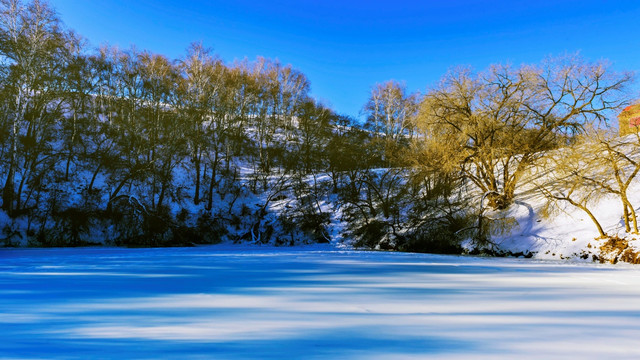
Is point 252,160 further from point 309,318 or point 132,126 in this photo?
point 309,318

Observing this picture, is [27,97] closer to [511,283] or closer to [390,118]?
[511,283]

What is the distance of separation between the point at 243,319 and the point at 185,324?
0.56 m

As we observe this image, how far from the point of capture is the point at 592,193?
14102 mm

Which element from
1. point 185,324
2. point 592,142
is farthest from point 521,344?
point 592,142

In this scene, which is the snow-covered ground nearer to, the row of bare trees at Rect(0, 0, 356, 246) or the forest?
the forest

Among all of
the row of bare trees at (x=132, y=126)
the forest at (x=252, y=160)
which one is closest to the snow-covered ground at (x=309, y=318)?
the forest at (x=252, y=160)

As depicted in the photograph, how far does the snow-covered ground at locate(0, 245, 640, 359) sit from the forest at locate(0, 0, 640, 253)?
33.6 feet

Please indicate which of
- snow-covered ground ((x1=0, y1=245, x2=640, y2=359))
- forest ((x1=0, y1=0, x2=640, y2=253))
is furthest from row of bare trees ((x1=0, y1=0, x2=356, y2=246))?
snow-covered ground ((x1=0, y1=245, x2=640, y2=359))

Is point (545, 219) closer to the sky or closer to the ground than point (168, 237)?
closer to the sky

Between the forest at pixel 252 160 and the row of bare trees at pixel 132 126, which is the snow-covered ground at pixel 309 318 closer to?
the forest at pixel 252 160

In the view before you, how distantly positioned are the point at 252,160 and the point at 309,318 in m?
28.7

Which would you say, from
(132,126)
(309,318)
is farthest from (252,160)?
(309,318)

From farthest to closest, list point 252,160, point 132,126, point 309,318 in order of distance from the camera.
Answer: point 252,160 < point 132,126 < point 309,318

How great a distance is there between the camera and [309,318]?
3.92 meters
